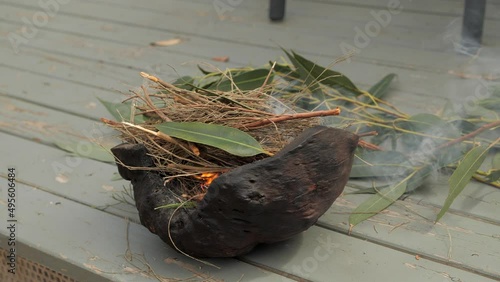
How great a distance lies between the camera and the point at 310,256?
48.1 inches

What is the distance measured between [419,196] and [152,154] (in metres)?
0.51

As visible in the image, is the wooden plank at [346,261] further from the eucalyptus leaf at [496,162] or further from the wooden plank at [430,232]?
the eucalyptus leaf at [496,162]

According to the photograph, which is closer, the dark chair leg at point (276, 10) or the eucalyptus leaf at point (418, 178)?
the eucalyptus leaf at point (418, 178)

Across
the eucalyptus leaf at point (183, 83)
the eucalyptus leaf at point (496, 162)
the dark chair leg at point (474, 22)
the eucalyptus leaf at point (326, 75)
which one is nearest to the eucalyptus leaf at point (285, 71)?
the eucalyptus leaf at point (326, 75)

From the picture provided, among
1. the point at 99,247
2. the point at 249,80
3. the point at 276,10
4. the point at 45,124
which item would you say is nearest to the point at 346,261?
the point at 99,247

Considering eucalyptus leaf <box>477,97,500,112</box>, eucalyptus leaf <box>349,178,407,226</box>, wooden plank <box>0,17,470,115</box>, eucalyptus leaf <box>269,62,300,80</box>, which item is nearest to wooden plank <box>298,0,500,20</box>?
wooden plank <box>0,17,470,115</box>

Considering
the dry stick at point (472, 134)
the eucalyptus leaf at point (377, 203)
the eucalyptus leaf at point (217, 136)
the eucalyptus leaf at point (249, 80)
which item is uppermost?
the eucalyptus leaf at point (217, 136)

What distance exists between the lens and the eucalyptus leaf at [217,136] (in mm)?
1149

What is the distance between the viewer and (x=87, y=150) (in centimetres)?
164

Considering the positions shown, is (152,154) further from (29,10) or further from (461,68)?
(29,10)

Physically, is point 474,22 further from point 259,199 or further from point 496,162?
point 259,199

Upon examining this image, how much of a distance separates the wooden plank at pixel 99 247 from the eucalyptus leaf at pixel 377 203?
215 mm

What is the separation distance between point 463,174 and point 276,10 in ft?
4.13

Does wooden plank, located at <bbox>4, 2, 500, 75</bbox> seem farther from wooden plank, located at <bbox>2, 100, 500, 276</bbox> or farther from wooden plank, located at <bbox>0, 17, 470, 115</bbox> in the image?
wooden plank, located at <bbox>2, 100, 500, 276</bbox>
